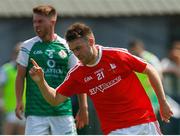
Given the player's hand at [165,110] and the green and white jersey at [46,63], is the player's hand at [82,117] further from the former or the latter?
the player's hand at [165,110]

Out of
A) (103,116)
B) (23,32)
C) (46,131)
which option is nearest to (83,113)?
(46,131)

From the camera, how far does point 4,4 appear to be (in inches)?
904

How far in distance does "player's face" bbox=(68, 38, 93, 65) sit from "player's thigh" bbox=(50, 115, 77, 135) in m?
1.82

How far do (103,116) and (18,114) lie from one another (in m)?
1.62

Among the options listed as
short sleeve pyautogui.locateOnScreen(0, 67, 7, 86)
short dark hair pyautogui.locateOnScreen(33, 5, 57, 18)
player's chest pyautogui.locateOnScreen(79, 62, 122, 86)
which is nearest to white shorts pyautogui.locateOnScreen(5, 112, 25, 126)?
short sleeve pyautogui.locateOnScreen(0, 67, 7, 86)

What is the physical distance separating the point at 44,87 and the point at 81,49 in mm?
588

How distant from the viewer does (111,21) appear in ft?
75.8

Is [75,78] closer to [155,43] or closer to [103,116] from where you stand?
[103,116]

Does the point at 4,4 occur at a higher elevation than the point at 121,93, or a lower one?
higher

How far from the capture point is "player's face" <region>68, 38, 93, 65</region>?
31.6 feet

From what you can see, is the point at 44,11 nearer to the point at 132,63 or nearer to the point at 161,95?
the point at 132,63

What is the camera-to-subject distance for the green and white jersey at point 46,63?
438 inches

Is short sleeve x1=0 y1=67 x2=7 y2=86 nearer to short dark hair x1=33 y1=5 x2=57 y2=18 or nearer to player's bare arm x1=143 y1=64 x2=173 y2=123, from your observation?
short dark hair x1=33 y1=5 x2=57 y2=18

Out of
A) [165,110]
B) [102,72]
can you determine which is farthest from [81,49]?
[165,110]
